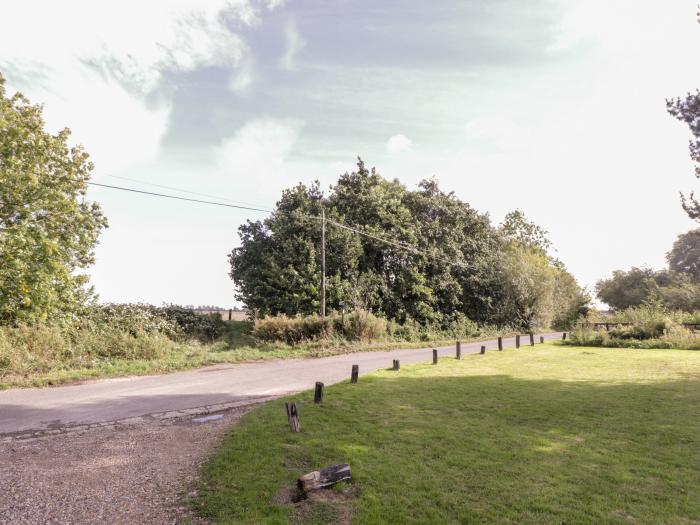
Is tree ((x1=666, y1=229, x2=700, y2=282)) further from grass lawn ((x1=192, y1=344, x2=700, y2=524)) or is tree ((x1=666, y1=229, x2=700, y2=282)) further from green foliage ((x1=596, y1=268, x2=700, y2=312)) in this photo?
grass lawn ((x1=192, y1=344, x2=700, y2=524))

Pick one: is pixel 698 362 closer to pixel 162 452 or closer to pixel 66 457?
pixel 162 452

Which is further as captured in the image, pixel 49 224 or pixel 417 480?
pixel 49 224

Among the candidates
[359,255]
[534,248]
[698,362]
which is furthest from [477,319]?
[534,248]

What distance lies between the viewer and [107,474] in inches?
239

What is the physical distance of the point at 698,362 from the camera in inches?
735

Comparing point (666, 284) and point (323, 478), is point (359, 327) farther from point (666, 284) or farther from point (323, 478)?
point (666, 284)

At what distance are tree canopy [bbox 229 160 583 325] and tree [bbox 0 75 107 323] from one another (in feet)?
38.7

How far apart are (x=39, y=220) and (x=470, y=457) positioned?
20127 mm

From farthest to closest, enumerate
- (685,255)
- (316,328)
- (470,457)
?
(685,255) → (316,328) → (470,457)

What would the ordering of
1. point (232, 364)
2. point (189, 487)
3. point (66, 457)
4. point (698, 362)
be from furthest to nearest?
1. point (698, 362)
2. point (232, 364)
3. point (66, 457)
4. point (189, 487)

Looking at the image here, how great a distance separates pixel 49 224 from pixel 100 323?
5.02 meters

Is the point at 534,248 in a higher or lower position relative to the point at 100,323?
higher

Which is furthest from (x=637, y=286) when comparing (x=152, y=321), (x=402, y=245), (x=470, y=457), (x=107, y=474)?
(x=107, y=474)

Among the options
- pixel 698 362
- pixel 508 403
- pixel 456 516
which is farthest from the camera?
pixel 698 362
